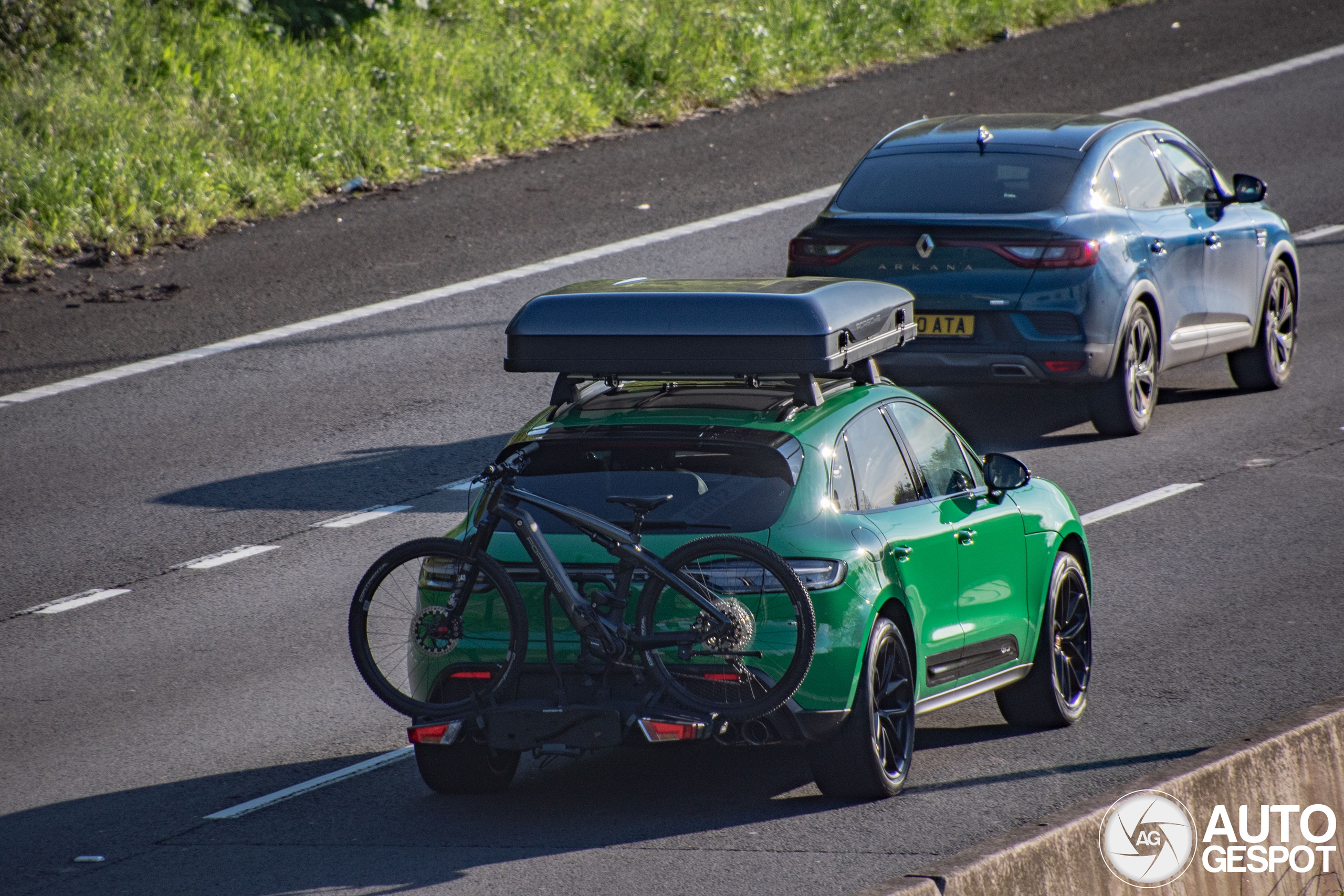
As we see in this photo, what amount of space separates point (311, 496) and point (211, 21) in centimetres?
1091

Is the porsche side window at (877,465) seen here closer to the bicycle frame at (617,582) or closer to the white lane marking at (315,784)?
the bicycle frame at (617,582)

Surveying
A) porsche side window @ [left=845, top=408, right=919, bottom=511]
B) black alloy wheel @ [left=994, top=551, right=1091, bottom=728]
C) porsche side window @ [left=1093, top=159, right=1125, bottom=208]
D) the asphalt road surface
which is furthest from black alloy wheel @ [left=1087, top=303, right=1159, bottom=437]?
porsche side window @ [left=845, top=408, right=919, bottom=511]

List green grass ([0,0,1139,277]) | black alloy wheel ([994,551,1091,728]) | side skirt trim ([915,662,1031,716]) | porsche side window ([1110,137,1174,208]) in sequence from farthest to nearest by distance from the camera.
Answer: green grass ([0,0,1139,277]), porsche side window ([1110,137,1174,208]), black alloy wheel ([994,551,1091,728]), side skirt trim ([915,662,1031,716])

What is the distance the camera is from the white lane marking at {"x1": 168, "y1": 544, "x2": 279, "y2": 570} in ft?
34.5

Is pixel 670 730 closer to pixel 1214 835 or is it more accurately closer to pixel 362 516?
pixel 1214 835

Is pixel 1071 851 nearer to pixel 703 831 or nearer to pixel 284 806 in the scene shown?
pixel 703 831

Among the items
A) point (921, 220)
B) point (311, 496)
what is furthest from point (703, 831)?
point (921, 220)

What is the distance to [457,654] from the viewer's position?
6766 mm

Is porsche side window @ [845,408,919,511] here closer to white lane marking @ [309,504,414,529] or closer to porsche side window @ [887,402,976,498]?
porsche side window @ [887,402,976,498]

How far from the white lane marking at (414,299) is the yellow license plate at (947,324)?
17.6ft

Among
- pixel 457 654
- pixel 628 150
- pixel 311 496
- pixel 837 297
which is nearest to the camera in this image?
pixel 457 654

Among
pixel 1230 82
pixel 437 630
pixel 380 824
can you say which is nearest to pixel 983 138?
pixel 437 630

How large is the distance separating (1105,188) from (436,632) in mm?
7731

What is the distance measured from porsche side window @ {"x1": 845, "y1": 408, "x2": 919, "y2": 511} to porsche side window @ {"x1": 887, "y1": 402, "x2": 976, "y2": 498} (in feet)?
0.45
